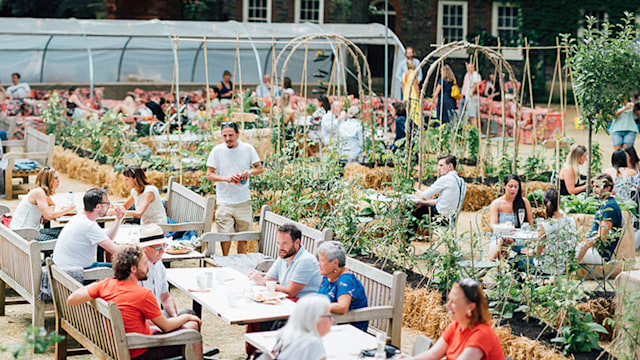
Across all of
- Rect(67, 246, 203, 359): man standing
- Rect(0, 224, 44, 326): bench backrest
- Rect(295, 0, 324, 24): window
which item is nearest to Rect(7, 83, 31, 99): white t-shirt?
Rect(295, 0, 324, 24): window

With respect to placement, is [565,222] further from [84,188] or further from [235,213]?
[84,188]

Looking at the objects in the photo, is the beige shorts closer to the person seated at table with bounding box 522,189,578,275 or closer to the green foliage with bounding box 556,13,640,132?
the person seated at table with bounding box 522,189,578,275

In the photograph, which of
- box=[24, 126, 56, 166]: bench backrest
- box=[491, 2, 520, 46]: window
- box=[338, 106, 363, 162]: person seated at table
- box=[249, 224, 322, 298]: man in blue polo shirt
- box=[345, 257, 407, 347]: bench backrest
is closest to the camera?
box=[345, 257, 407, 347]: bench backrest

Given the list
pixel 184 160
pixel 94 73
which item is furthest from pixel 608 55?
pixel 94 73

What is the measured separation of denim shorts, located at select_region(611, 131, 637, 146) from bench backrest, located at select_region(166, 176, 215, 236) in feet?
23.3

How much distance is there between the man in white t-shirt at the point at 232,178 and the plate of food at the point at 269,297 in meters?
2.38

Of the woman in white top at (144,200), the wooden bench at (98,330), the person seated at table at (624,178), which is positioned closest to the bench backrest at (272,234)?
the woman in white top at (144,200)

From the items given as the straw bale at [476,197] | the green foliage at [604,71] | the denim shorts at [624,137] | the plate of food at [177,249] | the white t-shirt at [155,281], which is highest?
the green foliage at [604,71]

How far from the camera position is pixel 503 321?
5930 mm

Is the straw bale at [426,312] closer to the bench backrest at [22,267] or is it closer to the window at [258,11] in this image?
the bench backrest at [22,267]

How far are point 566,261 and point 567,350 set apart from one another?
72 cm

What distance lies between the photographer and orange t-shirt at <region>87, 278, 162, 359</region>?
4.74 m

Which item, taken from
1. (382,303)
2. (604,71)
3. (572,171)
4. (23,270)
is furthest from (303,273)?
(572,171)

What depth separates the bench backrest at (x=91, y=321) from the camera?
15.1 ft
